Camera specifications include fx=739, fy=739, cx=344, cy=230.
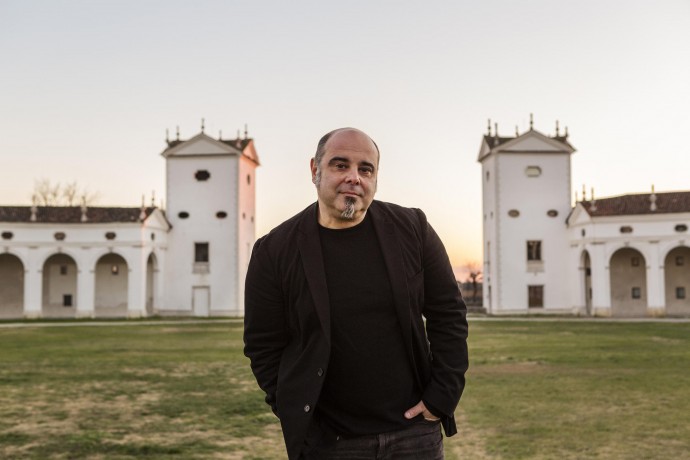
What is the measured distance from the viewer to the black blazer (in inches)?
120

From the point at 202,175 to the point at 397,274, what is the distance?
158 feet

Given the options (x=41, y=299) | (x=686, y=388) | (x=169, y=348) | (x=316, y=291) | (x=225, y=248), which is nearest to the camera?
(x=316, y=291)

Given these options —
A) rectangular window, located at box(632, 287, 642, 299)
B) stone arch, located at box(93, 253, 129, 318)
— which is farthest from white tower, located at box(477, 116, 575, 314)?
stone arch, located at box(93, 253, 129, 318)

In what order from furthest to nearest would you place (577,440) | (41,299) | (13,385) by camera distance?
(41,299) → (13,385) → (577,440)

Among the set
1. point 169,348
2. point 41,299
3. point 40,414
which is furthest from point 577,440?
point 41,299

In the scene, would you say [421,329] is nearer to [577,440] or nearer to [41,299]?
[577,440]

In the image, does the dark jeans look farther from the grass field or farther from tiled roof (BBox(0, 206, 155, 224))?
tiled roof (BBox(0, 206, 155, 224))

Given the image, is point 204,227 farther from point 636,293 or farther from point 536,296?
point 636,293

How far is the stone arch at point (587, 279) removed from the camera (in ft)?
154

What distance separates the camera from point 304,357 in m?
3.08

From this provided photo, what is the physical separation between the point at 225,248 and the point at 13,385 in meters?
35.9

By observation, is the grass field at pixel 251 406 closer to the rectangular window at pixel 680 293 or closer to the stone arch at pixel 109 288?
the rectangular window at pixel 680 293

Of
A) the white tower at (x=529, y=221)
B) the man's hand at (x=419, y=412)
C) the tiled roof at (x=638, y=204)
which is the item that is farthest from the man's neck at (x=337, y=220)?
the white tower at (x=529, y=221)

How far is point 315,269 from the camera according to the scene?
9.94 feet
